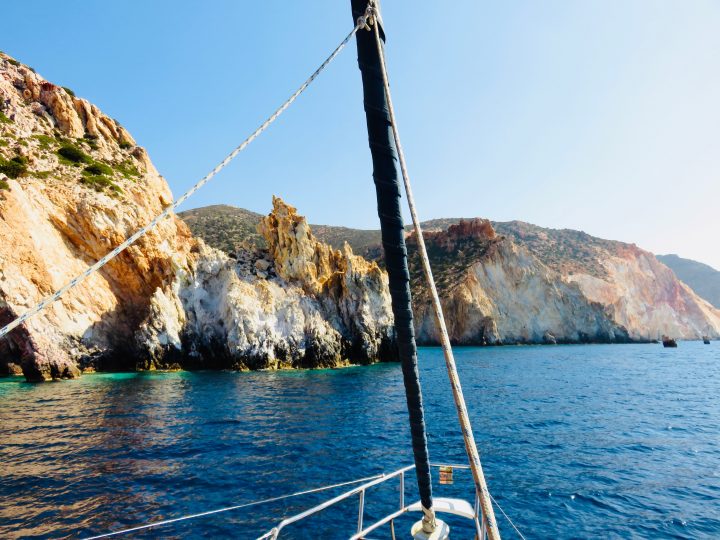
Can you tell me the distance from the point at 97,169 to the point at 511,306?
302 feet

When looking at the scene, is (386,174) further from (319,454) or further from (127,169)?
(127,169)

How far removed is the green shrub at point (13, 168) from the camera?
3894cm

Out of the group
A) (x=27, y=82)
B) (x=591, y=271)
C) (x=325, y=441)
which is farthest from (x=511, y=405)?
(x=591, y=271)

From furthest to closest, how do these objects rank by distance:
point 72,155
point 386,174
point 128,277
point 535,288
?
point 535,288 < point 72,155 < point 128,277 < point 386,174

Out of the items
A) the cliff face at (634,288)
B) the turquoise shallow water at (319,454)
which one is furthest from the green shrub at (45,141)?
the cliff face at (634,288)

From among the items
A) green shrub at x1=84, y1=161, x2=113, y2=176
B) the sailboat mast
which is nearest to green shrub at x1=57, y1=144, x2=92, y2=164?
green shrub at x1=84, y1=161, x2=113, y2=176

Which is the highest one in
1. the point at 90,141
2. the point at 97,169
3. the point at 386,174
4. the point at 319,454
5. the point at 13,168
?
the point at 90,141

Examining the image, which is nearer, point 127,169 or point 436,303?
point 436,303

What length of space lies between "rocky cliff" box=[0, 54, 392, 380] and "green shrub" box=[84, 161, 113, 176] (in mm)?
208

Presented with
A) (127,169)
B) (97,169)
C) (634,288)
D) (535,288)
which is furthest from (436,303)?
(634,288)

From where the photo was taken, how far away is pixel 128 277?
4512 cm

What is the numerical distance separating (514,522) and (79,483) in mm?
13649

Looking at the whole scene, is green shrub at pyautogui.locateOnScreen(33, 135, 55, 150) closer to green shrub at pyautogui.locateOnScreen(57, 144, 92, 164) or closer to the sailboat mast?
green shrub at pyautogui.locateOnScreen(57, 144, 92, 164)

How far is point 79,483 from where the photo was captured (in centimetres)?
1260
